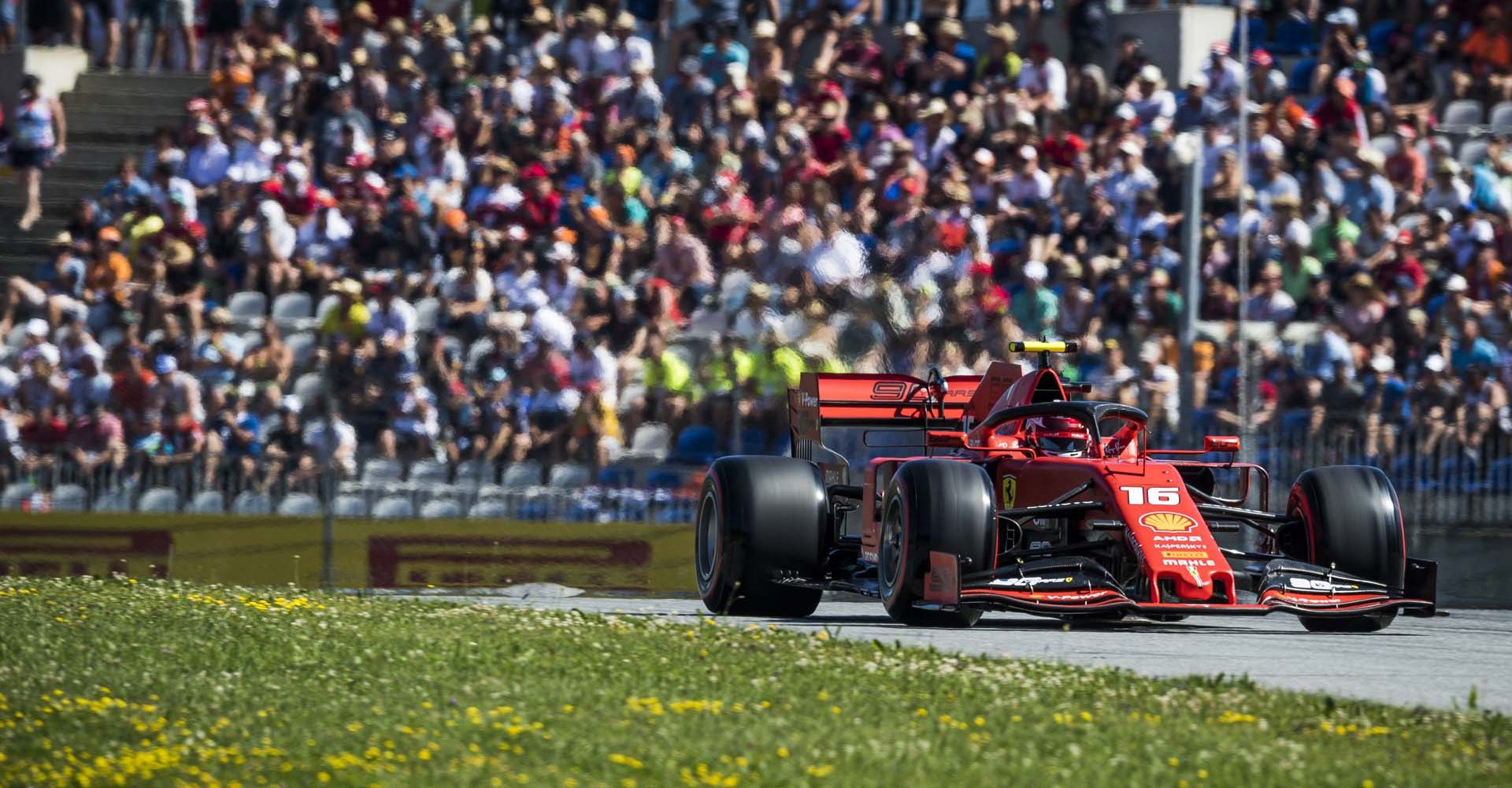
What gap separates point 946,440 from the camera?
44.1 feet

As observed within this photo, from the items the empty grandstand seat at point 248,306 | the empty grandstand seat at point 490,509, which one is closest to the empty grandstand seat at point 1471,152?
the empty grandstand seat at point 490,509

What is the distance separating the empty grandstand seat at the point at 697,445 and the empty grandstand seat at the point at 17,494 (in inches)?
195

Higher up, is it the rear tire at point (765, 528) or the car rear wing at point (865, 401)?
the car rear wing at point (865, 401)

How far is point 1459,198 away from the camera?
1855 centimetres

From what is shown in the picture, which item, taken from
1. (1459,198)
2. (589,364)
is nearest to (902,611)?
(589,364)

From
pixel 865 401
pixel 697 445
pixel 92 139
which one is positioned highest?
pixel 92 139

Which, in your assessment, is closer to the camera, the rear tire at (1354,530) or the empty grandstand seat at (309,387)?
the rear tire at (1354,530)

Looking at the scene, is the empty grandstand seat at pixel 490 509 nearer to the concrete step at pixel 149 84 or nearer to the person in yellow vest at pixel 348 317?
the person in yellow vest at pixel 348 317

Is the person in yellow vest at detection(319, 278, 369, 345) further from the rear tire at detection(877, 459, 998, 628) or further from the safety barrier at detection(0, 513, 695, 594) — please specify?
the rear tire at detection(877, 459, 998, 628)

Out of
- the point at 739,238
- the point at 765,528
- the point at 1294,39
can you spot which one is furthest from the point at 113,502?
the point at 1294,39

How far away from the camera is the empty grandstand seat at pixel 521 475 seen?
16.7 meters

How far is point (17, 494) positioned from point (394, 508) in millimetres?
2984

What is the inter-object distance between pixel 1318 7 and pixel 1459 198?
11.0 ft

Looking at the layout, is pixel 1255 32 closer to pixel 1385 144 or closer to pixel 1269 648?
pixel 1385 144
